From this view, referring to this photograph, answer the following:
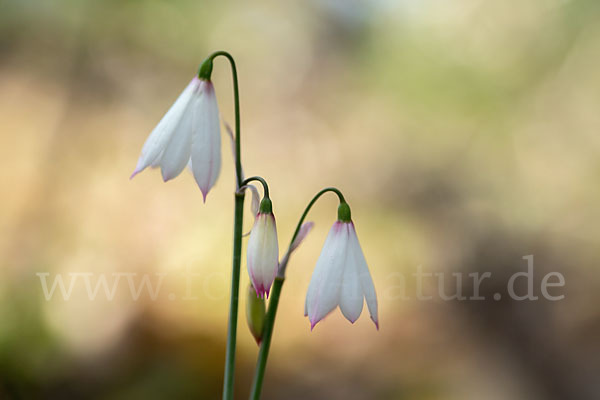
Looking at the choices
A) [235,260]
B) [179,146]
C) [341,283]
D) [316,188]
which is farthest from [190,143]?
[316,188]

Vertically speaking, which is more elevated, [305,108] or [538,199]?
[305,108]

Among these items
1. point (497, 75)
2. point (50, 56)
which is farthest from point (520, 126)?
point (50, 56)

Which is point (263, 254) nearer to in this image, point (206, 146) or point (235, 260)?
point (235, 260)

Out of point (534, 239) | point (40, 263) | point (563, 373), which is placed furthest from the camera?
point (534, 239)

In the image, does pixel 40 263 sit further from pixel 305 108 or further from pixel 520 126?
pixel 520 126

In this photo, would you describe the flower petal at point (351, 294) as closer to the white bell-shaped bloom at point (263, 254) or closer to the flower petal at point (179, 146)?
the white bell-shaped bloom at point (263, 254)

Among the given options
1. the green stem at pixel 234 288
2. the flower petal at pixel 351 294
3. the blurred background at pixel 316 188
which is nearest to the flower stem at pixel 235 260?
the green stem at pixel 234 288
